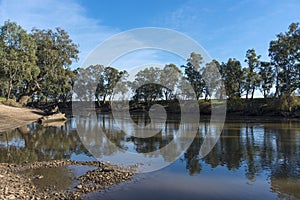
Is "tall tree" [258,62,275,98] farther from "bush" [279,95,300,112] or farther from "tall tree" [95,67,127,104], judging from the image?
"tall tree" [95,67,127,104]

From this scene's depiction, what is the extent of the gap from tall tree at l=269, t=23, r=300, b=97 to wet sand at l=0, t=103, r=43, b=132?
49.8 metres

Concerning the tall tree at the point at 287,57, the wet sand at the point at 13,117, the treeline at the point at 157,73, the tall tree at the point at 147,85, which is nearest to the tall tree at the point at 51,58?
the treeline at the point at 157,73

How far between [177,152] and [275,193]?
28.6ft

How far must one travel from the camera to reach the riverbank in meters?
8.98

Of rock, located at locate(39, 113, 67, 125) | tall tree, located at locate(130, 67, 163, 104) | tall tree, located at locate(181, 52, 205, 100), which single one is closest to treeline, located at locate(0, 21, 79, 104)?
rock, located at locate(39, 113, 67, 125)

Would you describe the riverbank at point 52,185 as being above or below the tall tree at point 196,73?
below

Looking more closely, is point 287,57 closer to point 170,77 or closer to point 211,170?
point 170,77

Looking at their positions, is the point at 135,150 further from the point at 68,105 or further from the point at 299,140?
the point at 68,105

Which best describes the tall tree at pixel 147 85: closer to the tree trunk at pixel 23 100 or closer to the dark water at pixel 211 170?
the tree trunk at pixel 23 100

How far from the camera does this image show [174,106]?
78188 millimetres

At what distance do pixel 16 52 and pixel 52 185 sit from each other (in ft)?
146

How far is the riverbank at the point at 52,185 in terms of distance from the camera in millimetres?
8977

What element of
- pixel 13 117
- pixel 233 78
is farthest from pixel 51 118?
pixel 233 78

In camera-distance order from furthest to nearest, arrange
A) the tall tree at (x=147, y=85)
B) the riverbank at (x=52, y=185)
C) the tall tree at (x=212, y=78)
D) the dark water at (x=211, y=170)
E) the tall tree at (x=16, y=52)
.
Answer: the tall tree at (x=147, y=85) → the tall tree at (x=212, y=78) → the tall tree at (x=16, y=52) → the dark water at (x=211, y=170) → the riverbank at (x=52, y=185)
